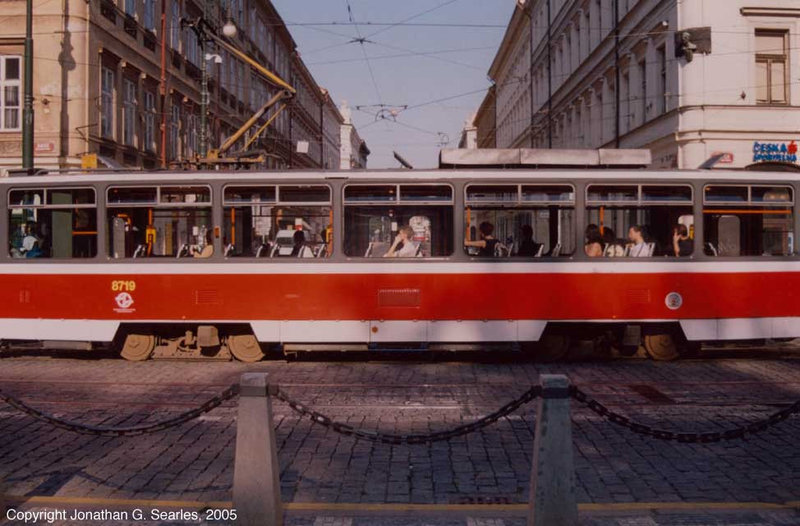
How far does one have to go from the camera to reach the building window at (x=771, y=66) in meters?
23.8

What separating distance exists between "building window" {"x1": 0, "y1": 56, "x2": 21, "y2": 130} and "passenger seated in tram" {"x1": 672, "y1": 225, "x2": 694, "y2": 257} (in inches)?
770

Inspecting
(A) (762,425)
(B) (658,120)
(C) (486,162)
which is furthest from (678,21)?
(A) (762,425)

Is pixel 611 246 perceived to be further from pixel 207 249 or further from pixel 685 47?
pixel 685 47

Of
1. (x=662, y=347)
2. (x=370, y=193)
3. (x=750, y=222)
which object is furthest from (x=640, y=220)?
(x=370, y=193)

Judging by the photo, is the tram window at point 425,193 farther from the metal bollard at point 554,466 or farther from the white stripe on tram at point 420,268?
the metal bollard at point 554,466

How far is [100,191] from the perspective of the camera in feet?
39.3

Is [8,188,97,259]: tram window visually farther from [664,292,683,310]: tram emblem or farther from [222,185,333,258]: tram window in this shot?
[664,292,683,310]: tram emblem

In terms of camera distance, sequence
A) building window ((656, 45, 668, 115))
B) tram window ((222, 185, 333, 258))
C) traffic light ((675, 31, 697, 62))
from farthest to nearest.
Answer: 1. building window ((656, 45, 668, 115))
2. traffic light ((675, 31, 697, 62))
3. tram window ((222, 185, 333, 258))

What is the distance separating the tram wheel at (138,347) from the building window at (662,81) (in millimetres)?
19290

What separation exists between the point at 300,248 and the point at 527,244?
10.8ft

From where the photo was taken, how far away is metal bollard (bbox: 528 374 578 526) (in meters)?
4.75

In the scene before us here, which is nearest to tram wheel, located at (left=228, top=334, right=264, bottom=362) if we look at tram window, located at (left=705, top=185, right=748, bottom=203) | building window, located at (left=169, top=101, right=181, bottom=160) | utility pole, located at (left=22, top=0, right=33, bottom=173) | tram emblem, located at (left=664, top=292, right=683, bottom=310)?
tram emblem, located at (left=664, top=292, right=683, bottom=310)

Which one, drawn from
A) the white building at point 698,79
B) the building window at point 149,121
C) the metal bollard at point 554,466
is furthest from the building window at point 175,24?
the metal bollard at point 554,466

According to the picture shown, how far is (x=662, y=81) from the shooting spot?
87.1ft
